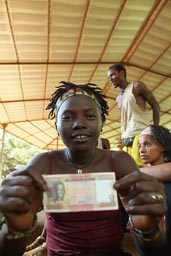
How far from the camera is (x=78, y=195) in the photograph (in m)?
0.85

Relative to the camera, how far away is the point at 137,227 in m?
0.84

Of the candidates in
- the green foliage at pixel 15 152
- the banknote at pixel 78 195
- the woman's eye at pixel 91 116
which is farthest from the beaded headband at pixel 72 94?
the green foliage at pixel 15 152

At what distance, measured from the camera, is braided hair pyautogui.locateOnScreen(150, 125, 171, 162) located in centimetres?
179

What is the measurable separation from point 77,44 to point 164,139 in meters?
4.73

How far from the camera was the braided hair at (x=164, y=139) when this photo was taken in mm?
1795

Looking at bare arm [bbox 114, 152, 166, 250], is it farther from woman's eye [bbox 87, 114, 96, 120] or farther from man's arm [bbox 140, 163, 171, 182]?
man's arm [bbox 140, 163, 171, 182]

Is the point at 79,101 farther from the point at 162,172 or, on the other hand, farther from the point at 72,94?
the point at 162,172

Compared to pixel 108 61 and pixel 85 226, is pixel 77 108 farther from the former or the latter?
pixel 108 61

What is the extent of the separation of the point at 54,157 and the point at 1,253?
416mm

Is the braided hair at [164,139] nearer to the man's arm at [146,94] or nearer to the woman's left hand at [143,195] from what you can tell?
the woman's left hand at [143,195]

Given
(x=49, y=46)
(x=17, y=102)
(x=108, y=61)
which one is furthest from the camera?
(x=17, y=102)

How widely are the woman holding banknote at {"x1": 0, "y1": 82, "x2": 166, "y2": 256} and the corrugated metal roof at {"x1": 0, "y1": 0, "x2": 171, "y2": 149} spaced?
4.07 metres

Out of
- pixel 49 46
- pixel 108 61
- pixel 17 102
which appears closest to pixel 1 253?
pixel 49 46

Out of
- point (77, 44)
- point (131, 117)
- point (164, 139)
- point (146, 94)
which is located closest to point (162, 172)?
point (164, 139)
